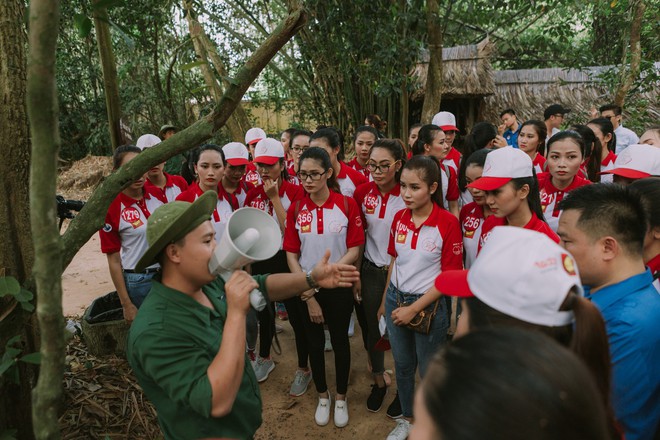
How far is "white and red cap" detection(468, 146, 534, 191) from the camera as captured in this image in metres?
2.46

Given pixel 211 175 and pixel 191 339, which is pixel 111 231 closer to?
pixel 211 175

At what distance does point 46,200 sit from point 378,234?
244cm

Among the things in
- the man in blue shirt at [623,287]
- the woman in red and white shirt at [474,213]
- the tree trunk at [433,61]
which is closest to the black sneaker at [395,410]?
the woman in red and white shirt at [474,213]

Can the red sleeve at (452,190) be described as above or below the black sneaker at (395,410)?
above

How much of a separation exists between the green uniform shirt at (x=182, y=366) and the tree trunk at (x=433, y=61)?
5.68 m

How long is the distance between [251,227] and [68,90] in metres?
11.9

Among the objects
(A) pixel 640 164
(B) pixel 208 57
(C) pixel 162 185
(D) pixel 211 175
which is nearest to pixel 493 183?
(A) pixel 640 164

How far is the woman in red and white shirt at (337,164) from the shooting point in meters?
4.03

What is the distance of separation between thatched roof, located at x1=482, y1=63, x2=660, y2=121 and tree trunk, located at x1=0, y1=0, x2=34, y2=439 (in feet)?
36.0

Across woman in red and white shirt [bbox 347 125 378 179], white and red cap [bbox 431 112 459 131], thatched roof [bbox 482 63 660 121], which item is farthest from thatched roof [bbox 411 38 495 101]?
woman in red and white shirt [bbox 347 125 378 179]

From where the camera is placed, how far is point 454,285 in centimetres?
145

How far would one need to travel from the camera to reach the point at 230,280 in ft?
5.16

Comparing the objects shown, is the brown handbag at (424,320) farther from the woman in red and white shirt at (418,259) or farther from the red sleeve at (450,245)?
the red sleeve at (450,245)

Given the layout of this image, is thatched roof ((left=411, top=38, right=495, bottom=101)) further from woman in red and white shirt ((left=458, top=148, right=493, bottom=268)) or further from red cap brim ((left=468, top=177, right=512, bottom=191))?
red cap brim ((left=468, top=177, right=512, bottom=191))
